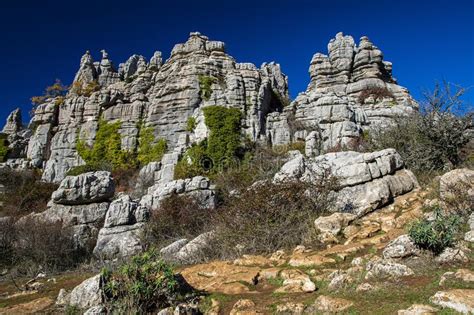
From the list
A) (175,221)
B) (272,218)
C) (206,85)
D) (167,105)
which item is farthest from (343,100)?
(272,218)

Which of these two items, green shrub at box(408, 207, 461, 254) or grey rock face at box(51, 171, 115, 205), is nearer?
green shrub at box(408, 207, 461, 254)

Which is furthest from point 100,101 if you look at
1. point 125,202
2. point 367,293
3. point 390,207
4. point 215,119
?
point 367,293

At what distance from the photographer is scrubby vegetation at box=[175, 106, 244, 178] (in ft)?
84.2

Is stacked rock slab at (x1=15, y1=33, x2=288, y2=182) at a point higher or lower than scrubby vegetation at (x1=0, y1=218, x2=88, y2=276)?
higher

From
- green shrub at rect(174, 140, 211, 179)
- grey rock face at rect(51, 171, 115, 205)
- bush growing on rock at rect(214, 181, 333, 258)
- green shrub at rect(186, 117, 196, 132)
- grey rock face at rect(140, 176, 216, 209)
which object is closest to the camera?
bush growing on rock at rect(214, 181, 333, 258)

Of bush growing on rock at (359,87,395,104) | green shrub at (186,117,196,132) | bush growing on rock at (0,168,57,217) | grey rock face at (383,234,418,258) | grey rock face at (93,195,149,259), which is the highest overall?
bush growing on rock at (359,87,395,104)

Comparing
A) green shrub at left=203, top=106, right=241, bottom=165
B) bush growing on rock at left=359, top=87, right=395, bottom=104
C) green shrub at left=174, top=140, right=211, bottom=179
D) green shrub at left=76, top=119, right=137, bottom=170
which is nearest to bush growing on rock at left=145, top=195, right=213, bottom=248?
green shrub at left=174, top=140, right=211, bottom=179

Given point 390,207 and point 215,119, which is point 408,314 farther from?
point 215,119

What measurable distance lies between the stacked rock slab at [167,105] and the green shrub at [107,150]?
1.52 feet

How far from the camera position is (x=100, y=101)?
31812mm

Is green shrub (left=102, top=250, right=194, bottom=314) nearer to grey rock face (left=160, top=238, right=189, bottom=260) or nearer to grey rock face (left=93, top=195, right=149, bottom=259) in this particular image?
grey rock face (left=160, top=238, right=189, bottom=260)

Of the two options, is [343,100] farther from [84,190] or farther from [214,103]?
[84,190]

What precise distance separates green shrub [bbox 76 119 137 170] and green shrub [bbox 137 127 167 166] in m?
0.80

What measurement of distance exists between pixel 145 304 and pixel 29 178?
2769 cm
